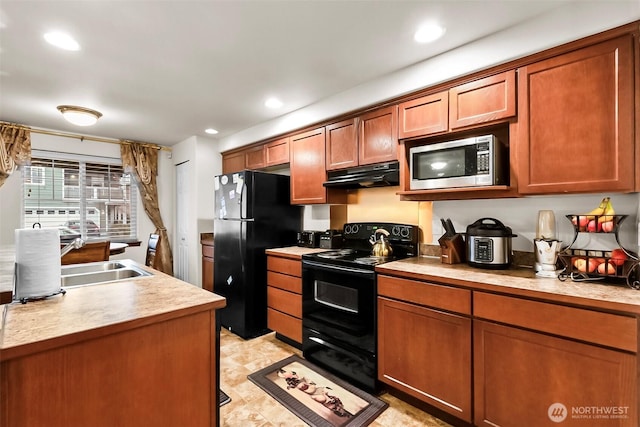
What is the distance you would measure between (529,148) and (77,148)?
5220mm

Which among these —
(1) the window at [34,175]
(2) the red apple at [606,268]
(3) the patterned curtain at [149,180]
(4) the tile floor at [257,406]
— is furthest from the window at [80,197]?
(2) the red apple at [606,268]

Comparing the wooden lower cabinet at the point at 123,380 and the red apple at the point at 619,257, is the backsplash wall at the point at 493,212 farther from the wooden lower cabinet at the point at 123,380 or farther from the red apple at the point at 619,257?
the wooden lower cabinet at the point at 123,380

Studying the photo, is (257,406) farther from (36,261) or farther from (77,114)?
(77,114)

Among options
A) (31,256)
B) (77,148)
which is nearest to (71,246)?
(31,256)

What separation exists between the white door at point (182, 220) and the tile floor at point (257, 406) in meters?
2.27

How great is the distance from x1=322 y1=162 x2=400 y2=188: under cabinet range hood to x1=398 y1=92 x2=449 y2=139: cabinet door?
0.27 metres

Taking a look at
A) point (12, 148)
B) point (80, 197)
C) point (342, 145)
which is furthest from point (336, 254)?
point (12, 148)

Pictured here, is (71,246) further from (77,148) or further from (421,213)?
(77,148)

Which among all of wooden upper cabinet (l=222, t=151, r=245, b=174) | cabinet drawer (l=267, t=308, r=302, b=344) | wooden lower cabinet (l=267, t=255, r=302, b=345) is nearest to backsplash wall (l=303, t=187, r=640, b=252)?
wooden lower cabinet (l=267, t=255, r=302, b=345)

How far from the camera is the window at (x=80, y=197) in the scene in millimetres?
3781

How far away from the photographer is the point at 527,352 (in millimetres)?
1487

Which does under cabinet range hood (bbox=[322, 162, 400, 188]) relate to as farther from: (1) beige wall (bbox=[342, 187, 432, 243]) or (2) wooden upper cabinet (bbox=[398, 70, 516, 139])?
(2) wooden upper cabinet (bbox=[398, 70, 516, 139])

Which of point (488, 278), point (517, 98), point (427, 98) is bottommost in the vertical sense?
point (488, 278)

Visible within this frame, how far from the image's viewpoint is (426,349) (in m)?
1.85
